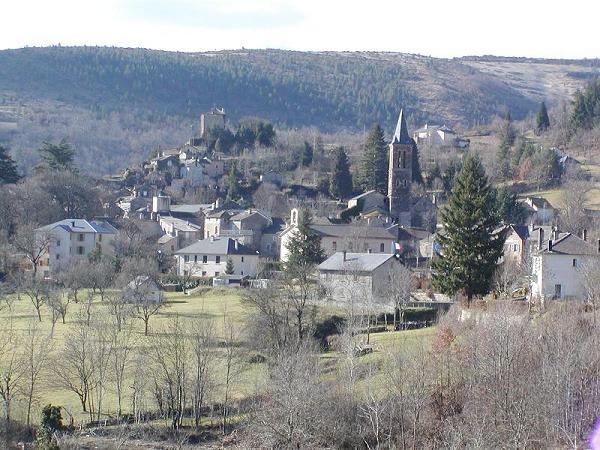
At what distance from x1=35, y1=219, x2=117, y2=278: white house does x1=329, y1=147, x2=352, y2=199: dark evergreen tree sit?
68.7 feet

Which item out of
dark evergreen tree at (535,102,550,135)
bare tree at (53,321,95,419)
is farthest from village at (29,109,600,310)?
dark evergreen tree at (535,102,550,135)

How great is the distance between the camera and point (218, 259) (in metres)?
66.0

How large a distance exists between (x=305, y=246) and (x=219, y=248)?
7.73 m

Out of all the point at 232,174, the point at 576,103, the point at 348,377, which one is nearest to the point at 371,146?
the point at 232,174

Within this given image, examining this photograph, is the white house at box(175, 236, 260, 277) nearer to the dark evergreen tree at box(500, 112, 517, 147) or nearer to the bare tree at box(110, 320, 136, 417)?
the bare tree at box(110, 320, 136, 417)

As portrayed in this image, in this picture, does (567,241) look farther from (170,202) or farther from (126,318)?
(170,202)

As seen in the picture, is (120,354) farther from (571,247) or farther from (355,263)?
(571,247)

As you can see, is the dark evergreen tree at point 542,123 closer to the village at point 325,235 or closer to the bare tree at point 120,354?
the village at point 325,235

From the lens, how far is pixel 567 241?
44.4 m

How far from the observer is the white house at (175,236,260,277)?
65.8 meters

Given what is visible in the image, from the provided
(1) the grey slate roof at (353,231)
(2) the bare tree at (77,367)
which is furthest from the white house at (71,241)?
(2) the bare tree at (77,367)

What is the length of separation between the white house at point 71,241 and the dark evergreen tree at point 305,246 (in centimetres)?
1379

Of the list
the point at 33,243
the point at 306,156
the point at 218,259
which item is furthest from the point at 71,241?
the point at 306,156

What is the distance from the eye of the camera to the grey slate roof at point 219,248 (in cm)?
6606
